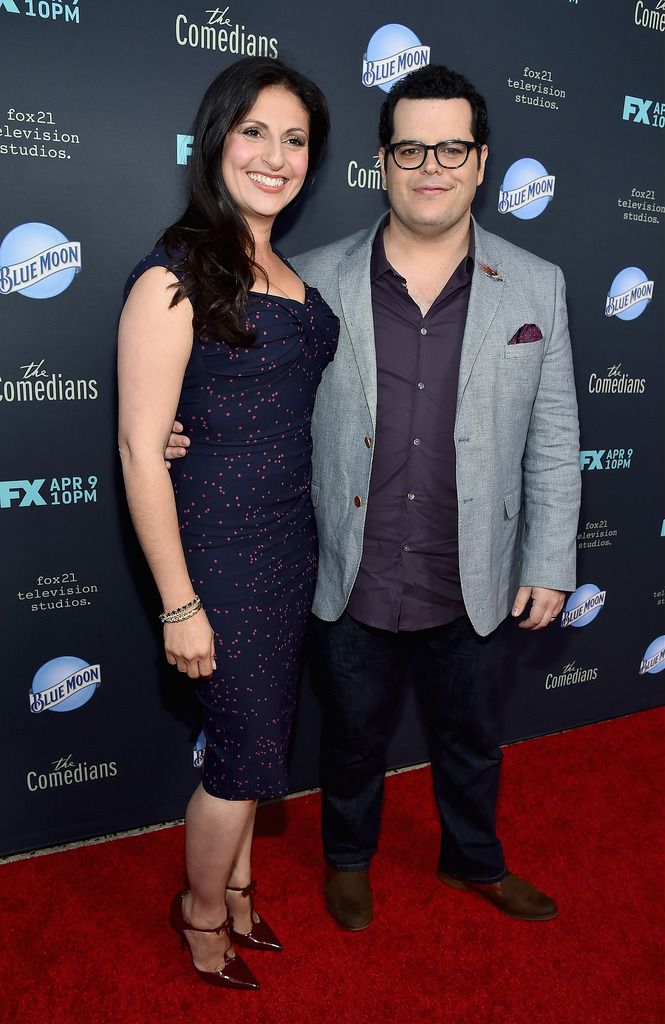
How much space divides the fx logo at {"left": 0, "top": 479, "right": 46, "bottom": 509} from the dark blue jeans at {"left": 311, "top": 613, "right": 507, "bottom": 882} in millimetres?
825

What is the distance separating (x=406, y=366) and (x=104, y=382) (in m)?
0.84

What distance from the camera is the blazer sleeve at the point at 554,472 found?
6.20 feet

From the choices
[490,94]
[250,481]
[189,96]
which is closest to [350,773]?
[250,481]

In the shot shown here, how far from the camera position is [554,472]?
194 cm

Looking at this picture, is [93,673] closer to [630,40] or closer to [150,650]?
[150,650]

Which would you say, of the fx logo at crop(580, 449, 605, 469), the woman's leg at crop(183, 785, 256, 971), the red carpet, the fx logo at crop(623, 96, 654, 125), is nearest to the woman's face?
the woman's leg at crop(183, 785, 256, 971)

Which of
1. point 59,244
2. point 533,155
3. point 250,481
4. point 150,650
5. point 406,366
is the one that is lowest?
point 150,650

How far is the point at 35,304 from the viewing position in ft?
6.61

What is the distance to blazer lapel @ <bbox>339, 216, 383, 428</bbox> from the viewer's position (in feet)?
5.85

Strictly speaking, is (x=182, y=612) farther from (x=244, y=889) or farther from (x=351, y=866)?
(x=351, y=866)

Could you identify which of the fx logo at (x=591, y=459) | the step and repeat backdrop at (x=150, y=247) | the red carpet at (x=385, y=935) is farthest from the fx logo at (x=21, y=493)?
the fx logo at (x=591, y=459)

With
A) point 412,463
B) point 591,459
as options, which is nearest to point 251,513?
point 412,463

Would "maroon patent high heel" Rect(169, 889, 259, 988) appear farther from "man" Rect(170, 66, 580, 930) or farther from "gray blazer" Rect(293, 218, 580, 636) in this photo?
"gray blazer" Rect(293, 218, 580, 636)

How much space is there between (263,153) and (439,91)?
1.53ft
